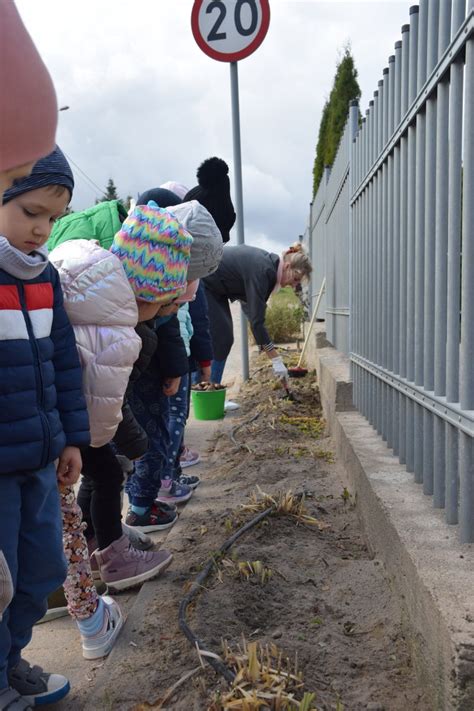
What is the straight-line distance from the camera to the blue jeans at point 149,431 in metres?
3.11

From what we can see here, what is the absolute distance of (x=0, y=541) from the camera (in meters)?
1.68

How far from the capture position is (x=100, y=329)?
2.11 m

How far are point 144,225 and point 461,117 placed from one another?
1.12 metres

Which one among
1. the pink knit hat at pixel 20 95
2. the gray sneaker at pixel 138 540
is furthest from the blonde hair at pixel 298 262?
the pink knit hat at pixel 20 95

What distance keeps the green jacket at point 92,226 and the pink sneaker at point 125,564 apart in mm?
1167

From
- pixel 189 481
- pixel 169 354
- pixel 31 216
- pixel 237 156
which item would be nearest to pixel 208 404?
pixel 189 481

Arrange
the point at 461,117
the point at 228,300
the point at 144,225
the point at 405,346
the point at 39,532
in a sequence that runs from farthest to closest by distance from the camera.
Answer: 1. the point at 228,300
2. the point at 405,346
3. the point at 144,225
4. the point at 461,117
5. the point at 39,532

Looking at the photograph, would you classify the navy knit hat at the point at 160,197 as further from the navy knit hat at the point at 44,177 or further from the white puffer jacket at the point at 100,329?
the navy knit hat at the point at 44,177

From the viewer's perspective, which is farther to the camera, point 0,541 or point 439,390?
point 439,390

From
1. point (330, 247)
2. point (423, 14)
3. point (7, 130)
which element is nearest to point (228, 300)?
point (330, 247)

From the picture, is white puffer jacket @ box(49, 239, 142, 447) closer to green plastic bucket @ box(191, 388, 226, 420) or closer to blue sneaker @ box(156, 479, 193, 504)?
blue sneaker @ box(156, 479, 193, 504)

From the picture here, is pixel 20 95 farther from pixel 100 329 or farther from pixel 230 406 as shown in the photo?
pixel 230 406

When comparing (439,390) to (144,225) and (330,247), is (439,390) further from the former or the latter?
(330,247)

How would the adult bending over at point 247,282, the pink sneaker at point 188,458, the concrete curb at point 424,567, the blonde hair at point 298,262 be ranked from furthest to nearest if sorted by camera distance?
1. the blonde hair at point 298,262
2. the adult bending over at point 247,282
3. the pink sneaker at point 188,458
4. the concrete curb at point 424,567
